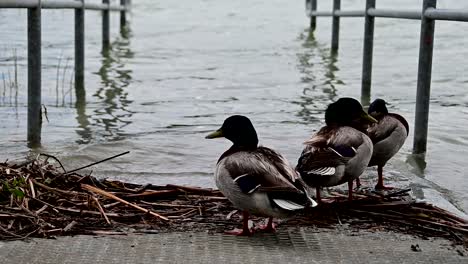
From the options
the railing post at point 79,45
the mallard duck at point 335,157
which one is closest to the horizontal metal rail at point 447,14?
the mallard duck at point 335,157

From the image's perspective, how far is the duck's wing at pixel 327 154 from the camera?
4844 millimetres

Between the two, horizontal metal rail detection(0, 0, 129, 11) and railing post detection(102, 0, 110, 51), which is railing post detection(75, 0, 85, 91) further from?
railing post detection(102, 0, 110, 51)

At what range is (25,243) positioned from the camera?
13.1 ft

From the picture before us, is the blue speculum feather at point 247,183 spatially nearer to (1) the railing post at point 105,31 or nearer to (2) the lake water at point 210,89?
(2) the lake water at point 210,89

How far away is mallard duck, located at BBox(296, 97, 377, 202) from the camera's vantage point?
4852 mm

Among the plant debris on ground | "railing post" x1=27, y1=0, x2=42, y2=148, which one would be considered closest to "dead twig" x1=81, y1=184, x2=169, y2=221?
the plant debris on ground

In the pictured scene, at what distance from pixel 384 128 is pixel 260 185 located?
1625 millimetres

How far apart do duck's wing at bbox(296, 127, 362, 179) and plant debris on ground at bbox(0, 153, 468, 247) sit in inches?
7.9

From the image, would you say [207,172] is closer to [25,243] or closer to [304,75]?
[25,243]

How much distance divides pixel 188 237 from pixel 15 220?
0.82 metres

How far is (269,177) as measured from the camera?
423cm

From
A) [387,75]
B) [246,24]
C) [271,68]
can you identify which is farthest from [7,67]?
[246,24]

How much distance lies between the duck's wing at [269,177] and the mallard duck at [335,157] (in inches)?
15.9

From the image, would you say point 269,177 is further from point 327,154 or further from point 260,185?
point 327,154
